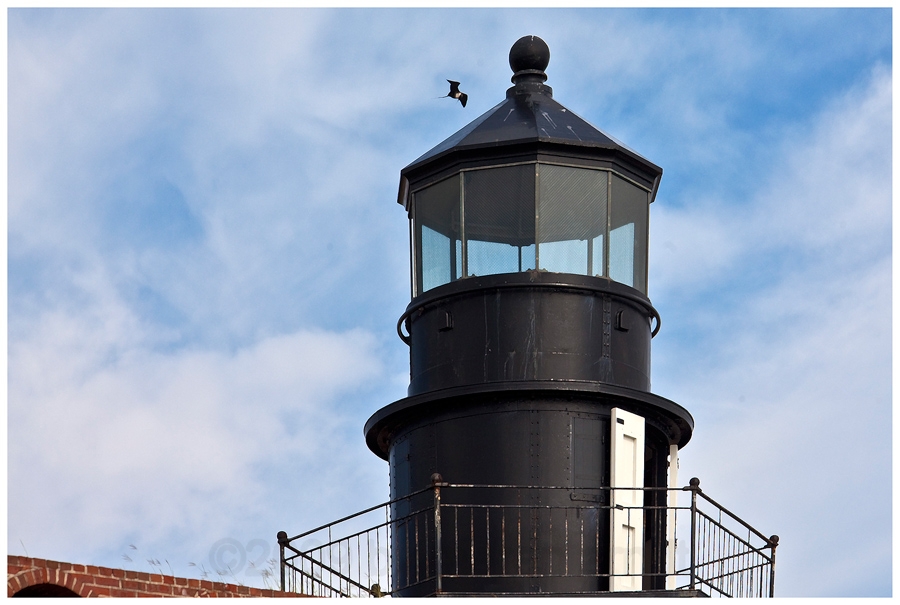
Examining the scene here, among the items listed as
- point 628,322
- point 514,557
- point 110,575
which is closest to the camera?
point 110,575

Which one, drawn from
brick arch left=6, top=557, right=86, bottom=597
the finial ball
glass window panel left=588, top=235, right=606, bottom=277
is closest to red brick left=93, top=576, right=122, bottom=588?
brick arch left=6, top=557, right=86, bottom=597

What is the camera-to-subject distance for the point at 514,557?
19.6 m

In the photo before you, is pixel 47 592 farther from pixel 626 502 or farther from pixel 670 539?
pixel 670 539

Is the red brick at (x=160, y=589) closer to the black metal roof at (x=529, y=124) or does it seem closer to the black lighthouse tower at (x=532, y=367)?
the black lighthouse tower at (x=532, y=367)

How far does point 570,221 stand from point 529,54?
2411 millimetres

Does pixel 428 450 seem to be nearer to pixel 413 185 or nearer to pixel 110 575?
pixel 413 185

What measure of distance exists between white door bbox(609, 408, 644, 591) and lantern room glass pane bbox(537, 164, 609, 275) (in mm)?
1788

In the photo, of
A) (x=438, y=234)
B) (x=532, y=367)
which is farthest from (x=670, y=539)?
(x=438, y=234)

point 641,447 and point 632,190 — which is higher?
point 632,190

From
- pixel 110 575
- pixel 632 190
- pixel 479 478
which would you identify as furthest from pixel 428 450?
pixel 110 575

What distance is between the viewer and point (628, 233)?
2152 cm

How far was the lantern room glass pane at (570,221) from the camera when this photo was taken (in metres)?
20.9

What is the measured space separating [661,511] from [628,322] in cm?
207

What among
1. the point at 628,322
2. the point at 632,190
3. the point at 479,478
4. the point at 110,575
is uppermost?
the point at 632,190
